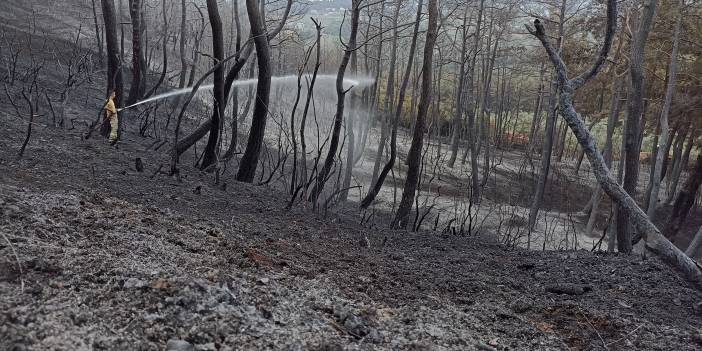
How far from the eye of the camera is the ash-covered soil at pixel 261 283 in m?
2.55

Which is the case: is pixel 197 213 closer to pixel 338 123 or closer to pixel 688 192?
pixel 338 123

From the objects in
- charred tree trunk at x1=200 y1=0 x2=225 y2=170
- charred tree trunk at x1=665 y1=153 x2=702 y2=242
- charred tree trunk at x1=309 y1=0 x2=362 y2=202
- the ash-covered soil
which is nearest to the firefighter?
charred tree trunk at x1=200 y1=0 x2=225 y2=170

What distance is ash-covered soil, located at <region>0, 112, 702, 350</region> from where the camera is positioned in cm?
255

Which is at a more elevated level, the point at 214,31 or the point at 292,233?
the point at 214,31

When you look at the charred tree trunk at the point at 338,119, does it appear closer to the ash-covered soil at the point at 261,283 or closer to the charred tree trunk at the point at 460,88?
the ash-covered soil at the point at 261,283

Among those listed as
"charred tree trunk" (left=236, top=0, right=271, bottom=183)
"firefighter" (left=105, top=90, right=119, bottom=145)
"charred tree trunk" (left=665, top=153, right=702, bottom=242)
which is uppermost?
"charred tree trunk" (left=236, top=0, right=271, bottom=183)

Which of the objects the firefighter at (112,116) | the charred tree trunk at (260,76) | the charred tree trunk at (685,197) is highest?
the charred tree trunk at (260,76)

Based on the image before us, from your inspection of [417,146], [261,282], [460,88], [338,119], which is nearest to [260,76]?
[338,119]

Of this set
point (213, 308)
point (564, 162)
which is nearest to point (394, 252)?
point (213, 308)

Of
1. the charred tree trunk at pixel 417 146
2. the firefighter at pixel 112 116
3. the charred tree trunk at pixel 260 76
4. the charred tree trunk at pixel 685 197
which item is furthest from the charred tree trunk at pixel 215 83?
the charred tree trunk at pixel 685 197

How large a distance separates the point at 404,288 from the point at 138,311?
1840 mm

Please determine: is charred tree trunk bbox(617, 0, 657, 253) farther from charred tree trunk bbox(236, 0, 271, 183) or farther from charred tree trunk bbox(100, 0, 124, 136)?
charred tree trunk bbox(100, 0, 124, 136)

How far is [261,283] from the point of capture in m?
3.32

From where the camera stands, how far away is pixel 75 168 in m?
5.54
